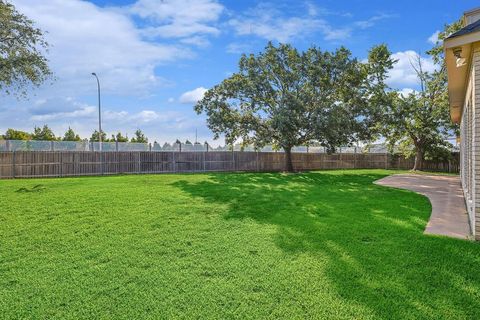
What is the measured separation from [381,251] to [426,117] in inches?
803

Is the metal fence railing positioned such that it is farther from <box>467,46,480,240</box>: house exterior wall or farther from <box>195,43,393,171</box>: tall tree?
<box>467,46,480,240</box>: house exterior wall

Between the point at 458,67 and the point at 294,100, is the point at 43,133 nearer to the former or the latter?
the point at 294,100

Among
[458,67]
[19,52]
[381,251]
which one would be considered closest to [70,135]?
[19,52]

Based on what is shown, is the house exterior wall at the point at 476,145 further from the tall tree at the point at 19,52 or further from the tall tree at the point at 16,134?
the tall tree at the point at 16,134

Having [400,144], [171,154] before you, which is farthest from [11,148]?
[400,144]

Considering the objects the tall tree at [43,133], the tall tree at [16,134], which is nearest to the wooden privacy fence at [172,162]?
the tall tree at [16,134]

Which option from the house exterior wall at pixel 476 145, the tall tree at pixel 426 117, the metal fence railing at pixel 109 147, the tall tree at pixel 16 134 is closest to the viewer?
the house exterior wall at pixel 476 145

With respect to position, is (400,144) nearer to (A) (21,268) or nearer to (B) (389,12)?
(B) (389,12)

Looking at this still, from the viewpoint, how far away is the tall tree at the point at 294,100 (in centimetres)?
1822

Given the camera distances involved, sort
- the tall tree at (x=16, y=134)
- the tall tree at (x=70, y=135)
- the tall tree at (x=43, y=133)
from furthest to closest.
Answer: the tall tree at (x=70, y=135) < the tall tree at (x=43, y=133) < the tall tree at (x=16, y=134)

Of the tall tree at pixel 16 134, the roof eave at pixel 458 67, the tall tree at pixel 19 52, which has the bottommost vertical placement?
the roof eave at pixel 458 67

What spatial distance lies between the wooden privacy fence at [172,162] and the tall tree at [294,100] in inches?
68.8

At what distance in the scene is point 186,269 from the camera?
4.07 metres

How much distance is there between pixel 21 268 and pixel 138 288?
1.69 meters
